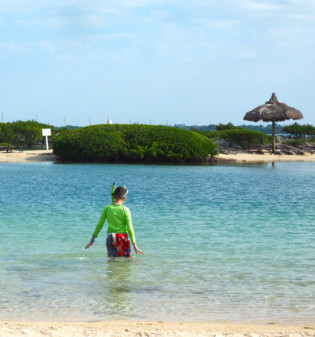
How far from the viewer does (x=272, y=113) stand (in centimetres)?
4466

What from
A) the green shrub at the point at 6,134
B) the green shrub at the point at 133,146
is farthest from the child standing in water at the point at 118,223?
the green shrub at the point at 6,134

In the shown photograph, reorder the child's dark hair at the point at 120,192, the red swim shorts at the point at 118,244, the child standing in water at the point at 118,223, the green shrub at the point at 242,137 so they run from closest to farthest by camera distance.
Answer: the child's dark hair at the point at 120,192
the child standing in water at the point at 118,223
the red swim shorts at the point at 118,244
the green shrub at the point at 242,137

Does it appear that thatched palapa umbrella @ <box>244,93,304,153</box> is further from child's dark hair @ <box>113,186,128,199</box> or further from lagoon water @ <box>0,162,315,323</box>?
child's dark hair @ <box>113,186,128,199</box>

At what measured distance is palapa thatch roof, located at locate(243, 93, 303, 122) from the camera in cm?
4450

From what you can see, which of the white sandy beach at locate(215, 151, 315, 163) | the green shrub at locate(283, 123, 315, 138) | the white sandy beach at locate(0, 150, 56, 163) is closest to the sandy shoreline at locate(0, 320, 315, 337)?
the white sandy beach at locate(215, 151, 315, 163)

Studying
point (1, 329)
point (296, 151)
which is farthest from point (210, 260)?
point (296, 151)

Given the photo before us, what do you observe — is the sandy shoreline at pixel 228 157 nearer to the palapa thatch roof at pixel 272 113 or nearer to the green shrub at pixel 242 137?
the palapa thatch roof at pixel 272 113

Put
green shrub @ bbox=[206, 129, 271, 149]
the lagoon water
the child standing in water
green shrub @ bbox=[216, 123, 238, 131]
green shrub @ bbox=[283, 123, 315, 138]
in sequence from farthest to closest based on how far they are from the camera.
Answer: green shrub @ bbox=[216, 123, 238, 131], green shrub @ bbox=[283, 123, 315, 138], green shrub @ bbox=[206, 129, 271, 149], the child standing in water, the lagoon water

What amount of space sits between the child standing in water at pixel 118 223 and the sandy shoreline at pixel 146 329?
7.37ft

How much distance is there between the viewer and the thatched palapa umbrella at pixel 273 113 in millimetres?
44469

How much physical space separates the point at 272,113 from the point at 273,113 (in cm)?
8

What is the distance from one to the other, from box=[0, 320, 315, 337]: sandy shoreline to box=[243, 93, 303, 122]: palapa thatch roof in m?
Answer: 39.3

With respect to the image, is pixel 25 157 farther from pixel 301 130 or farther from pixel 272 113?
pixel 301 130

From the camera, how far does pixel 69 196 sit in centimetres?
2145
